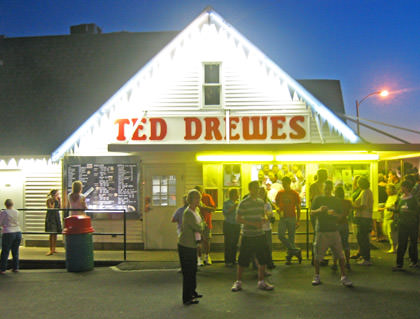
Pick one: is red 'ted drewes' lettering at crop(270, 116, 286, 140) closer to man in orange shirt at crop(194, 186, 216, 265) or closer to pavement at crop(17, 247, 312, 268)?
pavement at crop(17, 247, 312, 268)

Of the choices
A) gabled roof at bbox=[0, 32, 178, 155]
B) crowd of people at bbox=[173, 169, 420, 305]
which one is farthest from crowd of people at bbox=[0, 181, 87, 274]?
crowd of people at bbox=[173, 169, 420, 305]

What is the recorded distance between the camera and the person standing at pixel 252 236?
848 cm

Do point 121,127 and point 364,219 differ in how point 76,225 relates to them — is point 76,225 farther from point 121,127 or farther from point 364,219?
point 364,219

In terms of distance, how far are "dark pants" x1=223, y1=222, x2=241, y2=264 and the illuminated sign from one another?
127 inches

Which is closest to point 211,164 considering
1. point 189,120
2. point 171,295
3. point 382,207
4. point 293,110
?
point 189,120

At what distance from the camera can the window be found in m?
13.5

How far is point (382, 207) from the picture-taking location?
13445 millimetres

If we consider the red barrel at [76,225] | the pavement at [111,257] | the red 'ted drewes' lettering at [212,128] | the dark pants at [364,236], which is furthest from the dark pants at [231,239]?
the red 'ted drewes' lettering at [212,128]

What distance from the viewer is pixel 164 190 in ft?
44.3

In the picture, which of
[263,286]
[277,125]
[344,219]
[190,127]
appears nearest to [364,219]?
[344,219]

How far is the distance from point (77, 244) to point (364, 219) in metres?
6.03

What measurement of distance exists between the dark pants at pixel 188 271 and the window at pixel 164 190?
5.67m

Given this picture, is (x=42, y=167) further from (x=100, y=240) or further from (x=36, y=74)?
(x=36, y=74)

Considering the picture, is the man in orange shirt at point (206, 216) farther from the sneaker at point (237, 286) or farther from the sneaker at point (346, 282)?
the sneaker at point (346, 282)
